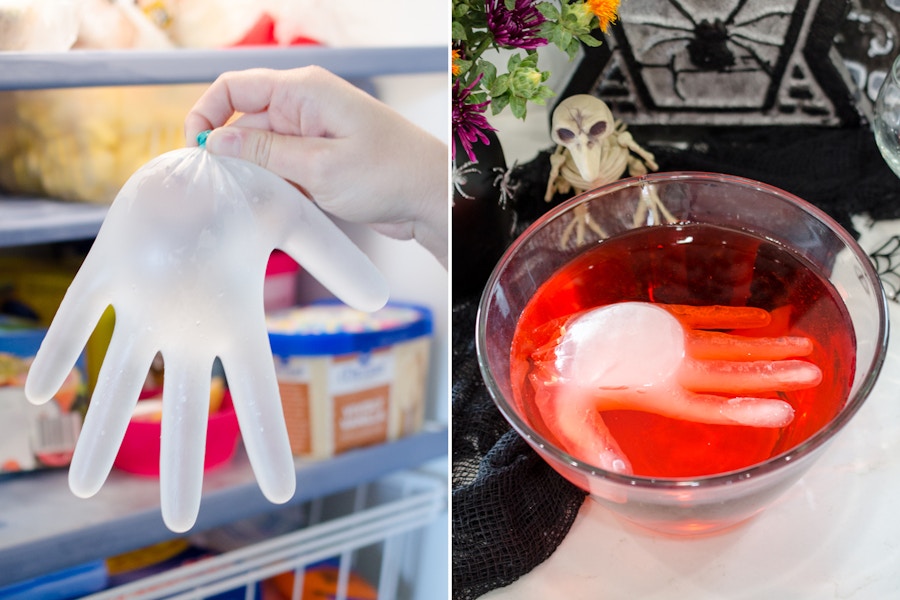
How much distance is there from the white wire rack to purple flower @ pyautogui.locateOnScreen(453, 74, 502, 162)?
33 centimetres

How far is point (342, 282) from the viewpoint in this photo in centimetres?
62

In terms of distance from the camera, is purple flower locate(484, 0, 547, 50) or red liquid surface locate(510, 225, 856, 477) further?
purple flower locate(484, 0, 547, 50)

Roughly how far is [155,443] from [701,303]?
1.46 feet

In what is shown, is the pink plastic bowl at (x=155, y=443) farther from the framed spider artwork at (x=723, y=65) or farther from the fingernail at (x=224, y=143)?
the framed spider artwork at (x=723, y=65)

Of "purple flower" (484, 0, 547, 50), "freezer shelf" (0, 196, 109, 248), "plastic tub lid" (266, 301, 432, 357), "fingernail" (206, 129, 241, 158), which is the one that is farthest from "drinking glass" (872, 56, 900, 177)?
"freezer shelf" (0, 196, 109, 248)

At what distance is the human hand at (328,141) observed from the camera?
2.12 feet

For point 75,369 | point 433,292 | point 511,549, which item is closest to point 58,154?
point 75,369

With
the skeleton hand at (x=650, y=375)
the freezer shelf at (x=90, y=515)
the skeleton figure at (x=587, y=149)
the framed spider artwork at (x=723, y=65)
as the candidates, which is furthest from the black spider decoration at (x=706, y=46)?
the freezer shelf at (x=90, y=515)

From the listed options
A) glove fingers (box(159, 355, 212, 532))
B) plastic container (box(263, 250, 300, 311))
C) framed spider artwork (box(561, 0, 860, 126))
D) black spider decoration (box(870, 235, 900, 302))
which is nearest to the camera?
glove fingers (box(159, 355, 212, 532))

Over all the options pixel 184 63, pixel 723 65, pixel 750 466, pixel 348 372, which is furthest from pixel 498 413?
Answer: pixel 723 65

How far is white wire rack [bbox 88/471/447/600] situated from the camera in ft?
2.76

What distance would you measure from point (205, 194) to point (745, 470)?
373mm

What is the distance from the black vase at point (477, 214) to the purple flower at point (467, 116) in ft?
0.19

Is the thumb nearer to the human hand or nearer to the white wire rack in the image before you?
the human hand
